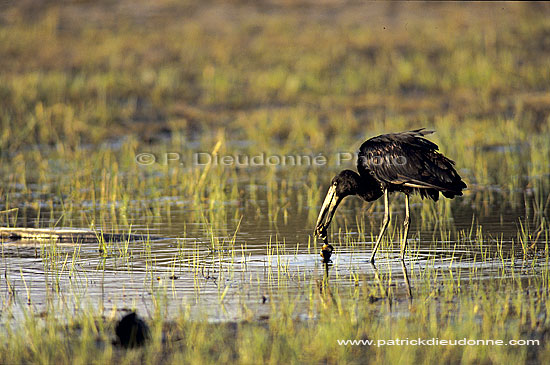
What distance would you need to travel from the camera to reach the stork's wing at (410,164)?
8.23m

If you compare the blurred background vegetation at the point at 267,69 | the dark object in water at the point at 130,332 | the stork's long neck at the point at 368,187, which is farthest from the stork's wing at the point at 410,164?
the blurred background vegetation at the point at 267,69

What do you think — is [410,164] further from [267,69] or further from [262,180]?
[267,69]

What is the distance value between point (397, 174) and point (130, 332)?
140 inches

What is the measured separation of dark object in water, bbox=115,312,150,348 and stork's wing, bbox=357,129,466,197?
3.45 m

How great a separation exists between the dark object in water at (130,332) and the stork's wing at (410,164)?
345 centimetres

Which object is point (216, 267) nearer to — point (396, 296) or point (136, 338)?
point (396, 296)

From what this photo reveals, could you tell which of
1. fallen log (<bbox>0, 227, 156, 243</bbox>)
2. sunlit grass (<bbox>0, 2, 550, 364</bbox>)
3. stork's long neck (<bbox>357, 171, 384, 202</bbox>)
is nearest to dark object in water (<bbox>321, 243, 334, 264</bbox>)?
sunlit grass (<bbox>0, 2, 550, 364</bbox>)

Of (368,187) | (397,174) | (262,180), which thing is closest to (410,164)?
(397,174)

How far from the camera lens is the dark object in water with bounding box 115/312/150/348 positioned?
18.0 ft

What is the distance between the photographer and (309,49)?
2347 cm

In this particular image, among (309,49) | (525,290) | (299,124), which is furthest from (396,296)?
(309,49)

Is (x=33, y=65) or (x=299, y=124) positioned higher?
(x=33, y=65)

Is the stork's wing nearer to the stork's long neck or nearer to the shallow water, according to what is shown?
the stork's long neck

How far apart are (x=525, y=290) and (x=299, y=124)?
11.3 meters
